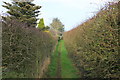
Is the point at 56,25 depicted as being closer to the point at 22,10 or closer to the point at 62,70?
the point at 22,10

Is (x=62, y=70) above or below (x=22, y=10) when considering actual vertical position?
below

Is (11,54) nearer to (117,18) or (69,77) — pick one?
(117,18)

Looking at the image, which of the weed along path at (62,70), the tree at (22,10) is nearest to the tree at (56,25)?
the tree at (22,10)

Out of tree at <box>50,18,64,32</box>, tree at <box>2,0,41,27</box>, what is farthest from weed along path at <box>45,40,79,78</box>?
tree at <box>50,18,64,32</box>

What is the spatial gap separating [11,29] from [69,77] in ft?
15.7

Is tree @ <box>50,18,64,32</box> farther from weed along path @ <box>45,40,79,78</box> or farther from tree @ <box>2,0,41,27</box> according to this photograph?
weed along path @ <box>45,40,79,78</box>

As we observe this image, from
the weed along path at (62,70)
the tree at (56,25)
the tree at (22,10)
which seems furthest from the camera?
the tree at (56,25)

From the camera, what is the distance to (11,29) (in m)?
3.70

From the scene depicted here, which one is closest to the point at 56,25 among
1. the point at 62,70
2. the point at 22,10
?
the point at 22,10

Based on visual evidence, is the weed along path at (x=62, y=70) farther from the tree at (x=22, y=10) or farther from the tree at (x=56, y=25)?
the tree at (x=56, y=25)

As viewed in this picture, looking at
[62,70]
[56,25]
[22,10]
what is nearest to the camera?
[62,70]

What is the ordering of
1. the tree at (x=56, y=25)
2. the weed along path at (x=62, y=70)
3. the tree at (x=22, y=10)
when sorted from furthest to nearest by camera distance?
the tree at (x=56, y=25), the tree at (x=22, y=10), the weed along path at (x=62, y=70)

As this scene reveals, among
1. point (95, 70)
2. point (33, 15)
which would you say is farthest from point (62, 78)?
point (33, 15)

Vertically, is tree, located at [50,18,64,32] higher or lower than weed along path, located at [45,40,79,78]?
higher
